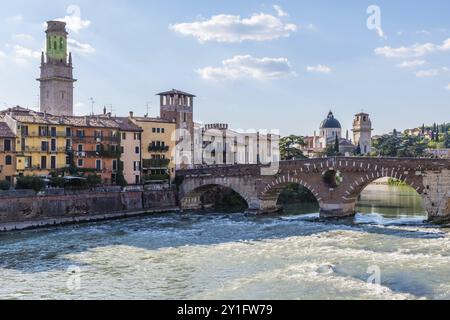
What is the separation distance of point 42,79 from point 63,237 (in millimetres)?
39233

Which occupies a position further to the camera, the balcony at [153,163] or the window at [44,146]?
the balcony at [153,163]

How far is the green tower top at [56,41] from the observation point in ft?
232

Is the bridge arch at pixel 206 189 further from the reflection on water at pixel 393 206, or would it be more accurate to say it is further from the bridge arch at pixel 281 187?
the reflection on water at pixel 393 206

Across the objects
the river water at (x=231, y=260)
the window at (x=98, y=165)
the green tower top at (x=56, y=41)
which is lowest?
the river water at (x=231, y=260)

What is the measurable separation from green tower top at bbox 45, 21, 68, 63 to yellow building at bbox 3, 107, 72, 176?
20.3 m

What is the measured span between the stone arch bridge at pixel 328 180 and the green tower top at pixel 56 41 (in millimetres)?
25651

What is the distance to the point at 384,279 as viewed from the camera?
78.3ft

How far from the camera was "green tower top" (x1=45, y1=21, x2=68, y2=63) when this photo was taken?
70.6 meters

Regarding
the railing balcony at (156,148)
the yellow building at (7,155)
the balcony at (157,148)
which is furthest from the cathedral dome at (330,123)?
the yellow building at (7,155)

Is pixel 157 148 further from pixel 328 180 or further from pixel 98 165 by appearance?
pixel 328 180

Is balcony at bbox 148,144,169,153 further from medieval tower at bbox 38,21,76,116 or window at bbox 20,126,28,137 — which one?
medieval tower at bbox 38,21,76,116

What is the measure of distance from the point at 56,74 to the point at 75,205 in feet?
96.6

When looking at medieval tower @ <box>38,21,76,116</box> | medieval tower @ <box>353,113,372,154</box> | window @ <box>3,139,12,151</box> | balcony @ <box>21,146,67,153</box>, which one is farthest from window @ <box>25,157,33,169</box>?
medieval tower @ <box>353,113,372,154</box>
